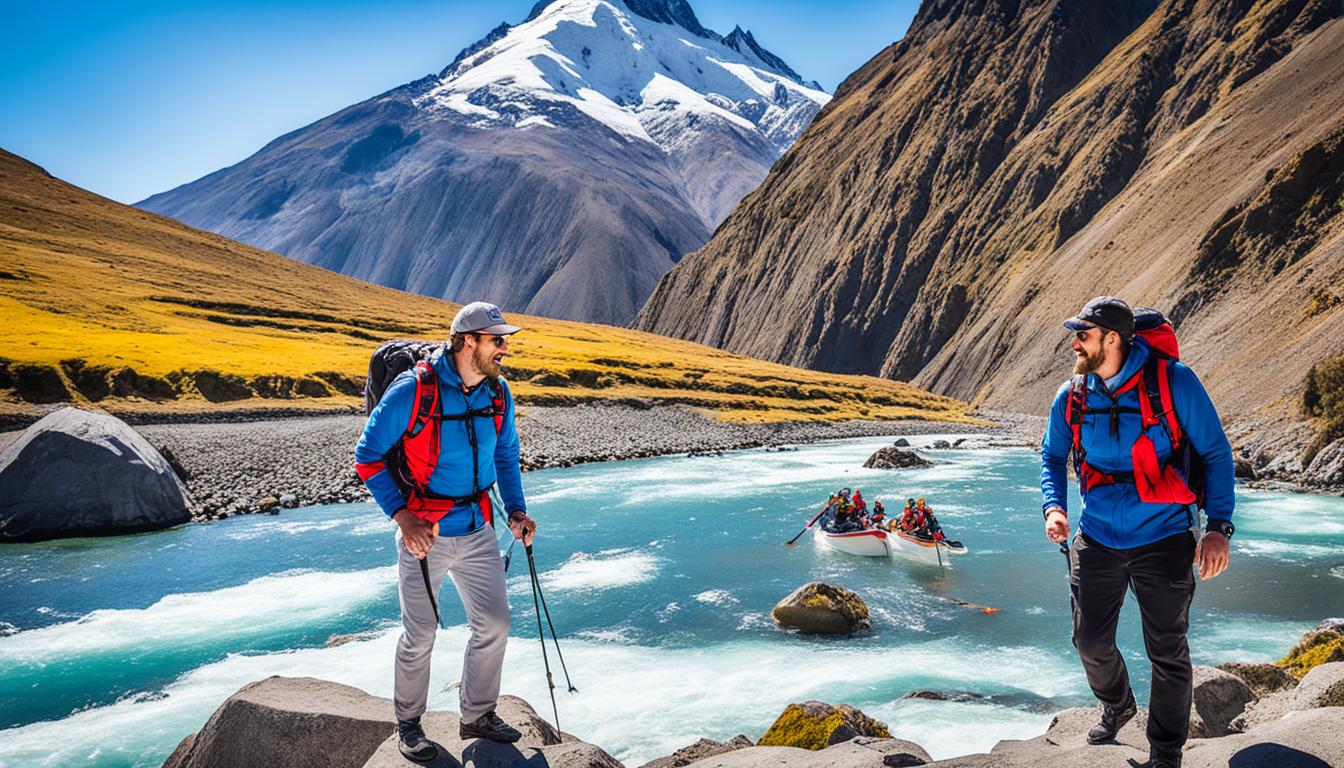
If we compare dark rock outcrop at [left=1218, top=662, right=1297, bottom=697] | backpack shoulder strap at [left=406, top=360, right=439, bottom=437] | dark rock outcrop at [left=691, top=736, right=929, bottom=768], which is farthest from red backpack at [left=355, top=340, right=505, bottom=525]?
dark rock outcrop at [left=1218, top=662, right=1297, bottom=697]

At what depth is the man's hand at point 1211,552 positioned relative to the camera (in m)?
5.40

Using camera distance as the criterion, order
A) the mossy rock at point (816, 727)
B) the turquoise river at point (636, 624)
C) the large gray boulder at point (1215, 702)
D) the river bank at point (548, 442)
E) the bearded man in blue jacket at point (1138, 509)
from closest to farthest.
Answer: the bearded man in blue jacket at point (1138, 509), the large gray boulder at point (1215, 702), the mossy rock at point (816, 727), the turquoise river at point (636, 624), the river bank at point (548, 442)

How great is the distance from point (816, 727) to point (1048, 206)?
94671 millimetres

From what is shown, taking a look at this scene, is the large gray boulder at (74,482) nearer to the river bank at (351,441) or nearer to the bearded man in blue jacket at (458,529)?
the river bank at (351,441)

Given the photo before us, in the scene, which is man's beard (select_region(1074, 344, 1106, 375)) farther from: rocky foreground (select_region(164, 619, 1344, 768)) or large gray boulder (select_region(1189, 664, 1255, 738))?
large gray boulder (select_region(1189, 664, 1255, 738))

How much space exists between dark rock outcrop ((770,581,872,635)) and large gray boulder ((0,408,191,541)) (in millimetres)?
22637

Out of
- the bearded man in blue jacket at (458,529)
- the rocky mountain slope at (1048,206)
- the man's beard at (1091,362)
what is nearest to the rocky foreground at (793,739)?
the bearded man in blue jacket at (458,529)

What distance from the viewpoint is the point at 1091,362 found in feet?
19.6

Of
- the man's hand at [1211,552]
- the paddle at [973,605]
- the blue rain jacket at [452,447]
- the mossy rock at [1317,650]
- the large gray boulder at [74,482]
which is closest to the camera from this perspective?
the man's hand at [1211,552]

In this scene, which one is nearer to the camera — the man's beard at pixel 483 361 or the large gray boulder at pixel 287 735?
the man's beard at pixel 483 361

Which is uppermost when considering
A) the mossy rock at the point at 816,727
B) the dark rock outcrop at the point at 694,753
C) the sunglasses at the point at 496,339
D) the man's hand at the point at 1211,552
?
the sunglasses at the point at 496,339

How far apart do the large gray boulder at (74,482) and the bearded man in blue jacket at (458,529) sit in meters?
26.6

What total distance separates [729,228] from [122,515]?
130643 mm

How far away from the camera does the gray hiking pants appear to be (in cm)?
623
